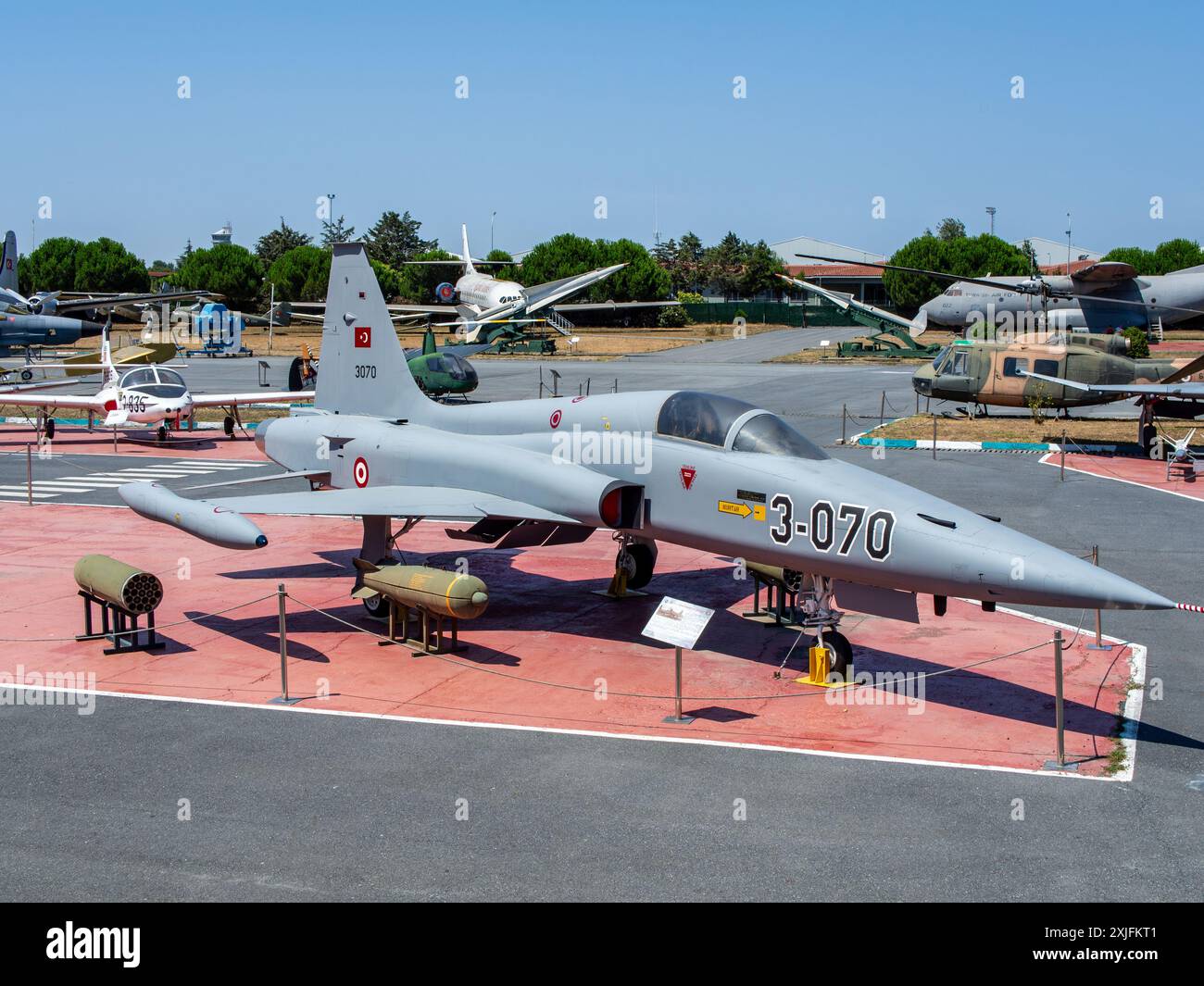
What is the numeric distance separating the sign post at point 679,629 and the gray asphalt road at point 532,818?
2.76ft

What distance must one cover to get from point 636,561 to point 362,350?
209 inches

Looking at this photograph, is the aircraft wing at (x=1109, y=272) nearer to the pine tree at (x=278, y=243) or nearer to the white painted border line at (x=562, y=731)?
the white painted border line at (x=562, y=731)

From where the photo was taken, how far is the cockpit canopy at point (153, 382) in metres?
31.7

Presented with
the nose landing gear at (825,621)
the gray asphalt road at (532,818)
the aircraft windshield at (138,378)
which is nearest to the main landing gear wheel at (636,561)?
the nose landing gear at (825,621)

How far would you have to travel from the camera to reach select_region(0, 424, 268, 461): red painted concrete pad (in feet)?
101

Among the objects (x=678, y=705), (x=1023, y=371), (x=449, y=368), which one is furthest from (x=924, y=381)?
(x=678, y=705)

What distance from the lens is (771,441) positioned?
12.4 metres

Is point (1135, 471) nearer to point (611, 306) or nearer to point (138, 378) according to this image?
point (138, 378)

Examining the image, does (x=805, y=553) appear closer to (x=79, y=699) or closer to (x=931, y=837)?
(x=931, y=837)

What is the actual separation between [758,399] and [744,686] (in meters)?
32.5

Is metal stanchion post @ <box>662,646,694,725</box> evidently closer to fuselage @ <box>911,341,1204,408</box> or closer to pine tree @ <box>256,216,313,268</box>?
fuselage @ <box>911,341,1204,408</box>
